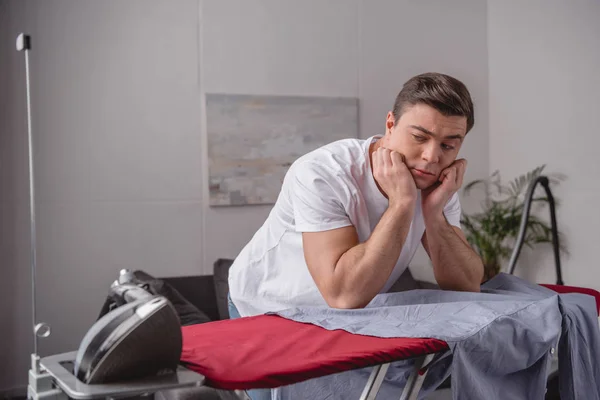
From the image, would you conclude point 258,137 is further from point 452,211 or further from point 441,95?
point 441,95

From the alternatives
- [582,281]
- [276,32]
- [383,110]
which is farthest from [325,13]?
[582,281]

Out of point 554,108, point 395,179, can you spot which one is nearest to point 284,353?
point 395,179

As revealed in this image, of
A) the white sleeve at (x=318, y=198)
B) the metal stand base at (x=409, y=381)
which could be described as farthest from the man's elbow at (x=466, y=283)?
the metal stand base at (x=409, y=381)

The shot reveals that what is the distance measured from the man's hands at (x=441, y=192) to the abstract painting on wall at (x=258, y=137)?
2.28 m

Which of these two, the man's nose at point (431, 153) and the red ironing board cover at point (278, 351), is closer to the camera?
the red ironing board cover at point (278, 351)

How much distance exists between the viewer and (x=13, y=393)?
11.9 feet

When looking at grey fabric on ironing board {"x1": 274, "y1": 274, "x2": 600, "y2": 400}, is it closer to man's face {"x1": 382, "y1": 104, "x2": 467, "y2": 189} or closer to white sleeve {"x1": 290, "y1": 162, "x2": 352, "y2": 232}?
white sleeve {"x1": 290, "y1": 162, "x2": 352, "y2": 232}

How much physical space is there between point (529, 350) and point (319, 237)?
1.86 feet

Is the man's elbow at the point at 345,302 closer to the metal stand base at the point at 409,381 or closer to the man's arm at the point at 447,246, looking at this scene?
the metal stand base at the point at 409,381

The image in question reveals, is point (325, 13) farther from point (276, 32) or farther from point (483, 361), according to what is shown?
point (483, 361)

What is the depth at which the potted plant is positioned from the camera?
4254 mm

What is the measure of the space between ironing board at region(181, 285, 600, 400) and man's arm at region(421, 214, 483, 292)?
545 mm

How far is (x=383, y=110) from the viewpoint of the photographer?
4492 mm

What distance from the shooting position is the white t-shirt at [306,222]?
1.67m
